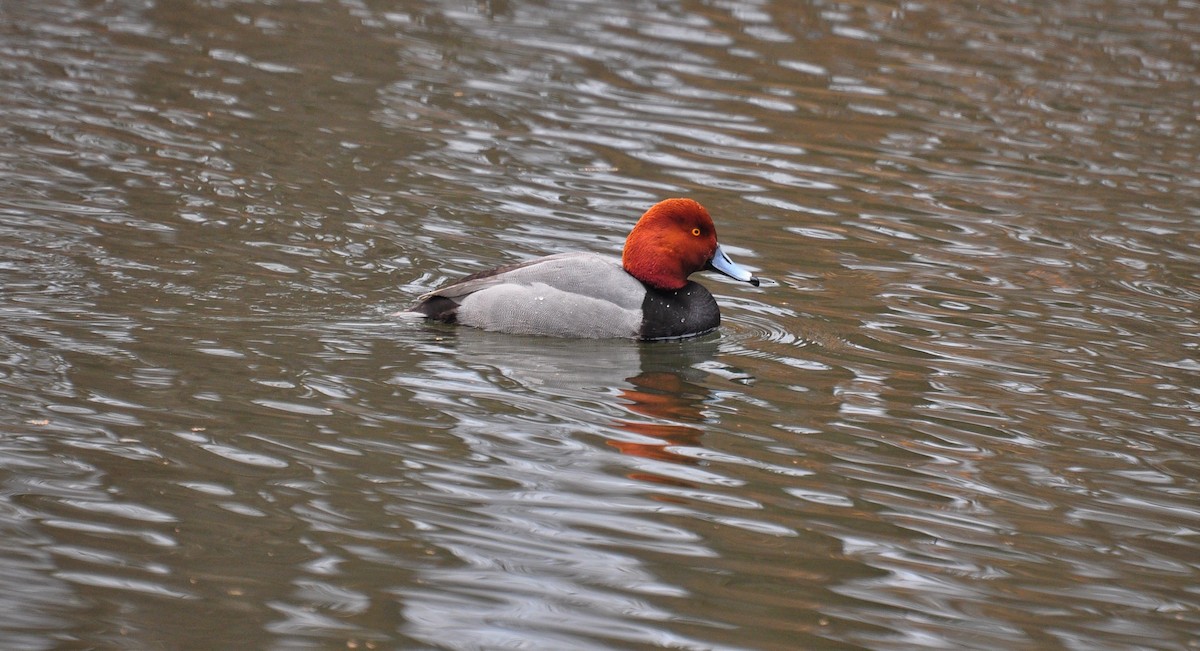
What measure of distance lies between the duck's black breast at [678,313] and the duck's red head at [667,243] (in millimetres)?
81

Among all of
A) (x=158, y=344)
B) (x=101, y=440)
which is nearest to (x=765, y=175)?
(x=158, y=344)

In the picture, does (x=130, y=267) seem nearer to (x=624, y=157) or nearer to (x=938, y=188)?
(x=624, y=157)

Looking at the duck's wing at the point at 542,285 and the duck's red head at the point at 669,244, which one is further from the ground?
the duck's red head at the point at 669,244

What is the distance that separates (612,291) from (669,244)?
0.43m

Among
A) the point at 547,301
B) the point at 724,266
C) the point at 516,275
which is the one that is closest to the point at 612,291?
the point at 547,301

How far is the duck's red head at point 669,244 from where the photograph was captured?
7.45 meters

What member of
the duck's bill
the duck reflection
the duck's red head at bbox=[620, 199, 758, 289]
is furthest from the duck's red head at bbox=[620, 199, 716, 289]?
the duck reflection

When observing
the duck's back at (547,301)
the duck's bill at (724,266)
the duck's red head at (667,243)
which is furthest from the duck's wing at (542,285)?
the duck's bill at (724,266)

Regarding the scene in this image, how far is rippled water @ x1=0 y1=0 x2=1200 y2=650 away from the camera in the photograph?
4.49 m

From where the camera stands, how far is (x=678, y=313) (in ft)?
24.1

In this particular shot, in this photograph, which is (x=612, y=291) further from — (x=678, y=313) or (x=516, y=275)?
(x=516, y=275)

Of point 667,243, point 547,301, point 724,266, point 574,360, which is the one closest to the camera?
point 574,360

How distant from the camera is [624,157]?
1088 cm

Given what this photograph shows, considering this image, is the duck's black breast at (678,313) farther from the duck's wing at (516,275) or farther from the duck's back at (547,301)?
the duck's wing at (516,275)
